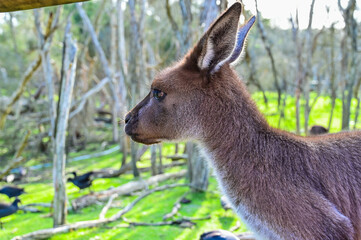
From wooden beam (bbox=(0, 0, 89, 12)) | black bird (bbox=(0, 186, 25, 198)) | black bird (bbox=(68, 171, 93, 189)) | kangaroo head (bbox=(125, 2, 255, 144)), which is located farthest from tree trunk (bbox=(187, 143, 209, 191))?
wooden beam (bbox=(0, 0, 89, 12))

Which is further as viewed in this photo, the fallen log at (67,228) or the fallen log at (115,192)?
the fallen log at (115,192)

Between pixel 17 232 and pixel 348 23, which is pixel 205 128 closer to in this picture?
pixel 17 232

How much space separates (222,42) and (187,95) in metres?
0.61

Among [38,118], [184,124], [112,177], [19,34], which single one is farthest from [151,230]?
[19,34]

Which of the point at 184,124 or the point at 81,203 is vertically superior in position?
the point at 184,124

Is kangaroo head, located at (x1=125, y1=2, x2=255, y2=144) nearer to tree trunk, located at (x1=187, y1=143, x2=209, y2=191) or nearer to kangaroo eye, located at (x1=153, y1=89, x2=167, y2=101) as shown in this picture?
kangaroo eye, located at (x1=153, y1=89, x2=167, y2=101)

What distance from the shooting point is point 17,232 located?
15.9 feet

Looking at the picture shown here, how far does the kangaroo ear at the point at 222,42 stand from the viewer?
2.56 metres

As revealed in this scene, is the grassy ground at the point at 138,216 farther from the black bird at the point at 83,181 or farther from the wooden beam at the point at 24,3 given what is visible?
the wooden beam at the point at 24,3

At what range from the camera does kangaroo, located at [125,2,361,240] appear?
262 cm

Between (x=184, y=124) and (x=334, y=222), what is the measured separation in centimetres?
141

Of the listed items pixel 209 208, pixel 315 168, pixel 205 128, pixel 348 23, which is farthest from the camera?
pixel 348 23

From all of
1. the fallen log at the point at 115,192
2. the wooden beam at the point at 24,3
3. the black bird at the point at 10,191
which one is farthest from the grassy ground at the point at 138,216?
the wooden beam at the point at 24,3

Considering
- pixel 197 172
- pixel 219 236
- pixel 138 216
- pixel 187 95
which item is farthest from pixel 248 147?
pixel 197 172
